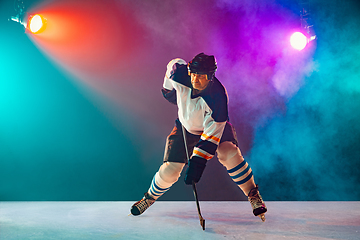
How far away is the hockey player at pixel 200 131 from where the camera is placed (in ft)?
6.07

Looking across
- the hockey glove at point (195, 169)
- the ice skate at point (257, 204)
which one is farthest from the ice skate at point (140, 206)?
the ice skate at point (257, 204)

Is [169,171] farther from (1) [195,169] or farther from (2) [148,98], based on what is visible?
(2) [148,98]

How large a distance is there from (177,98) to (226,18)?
1708mm

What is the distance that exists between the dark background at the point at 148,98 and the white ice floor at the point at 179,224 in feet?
2.64

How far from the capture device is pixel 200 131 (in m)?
2.16

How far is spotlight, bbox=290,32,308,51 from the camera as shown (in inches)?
126

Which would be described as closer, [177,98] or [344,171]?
[177,98]

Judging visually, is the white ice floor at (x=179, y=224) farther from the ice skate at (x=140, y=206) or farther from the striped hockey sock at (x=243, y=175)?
the striped hockey sock at (x=243, y=175)

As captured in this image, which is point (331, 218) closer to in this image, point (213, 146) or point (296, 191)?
point (213, 146)

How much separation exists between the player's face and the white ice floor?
0.89 m

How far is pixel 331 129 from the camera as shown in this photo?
3279mm

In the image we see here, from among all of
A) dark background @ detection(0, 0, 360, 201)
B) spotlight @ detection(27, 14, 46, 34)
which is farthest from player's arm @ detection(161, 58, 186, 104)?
spotlight @ detection(27, 14, 46, 34)

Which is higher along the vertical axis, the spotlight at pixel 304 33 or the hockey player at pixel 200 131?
the spotlight at pixel 304 33

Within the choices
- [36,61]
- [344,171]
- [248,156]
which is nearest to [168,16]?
[36,61]
